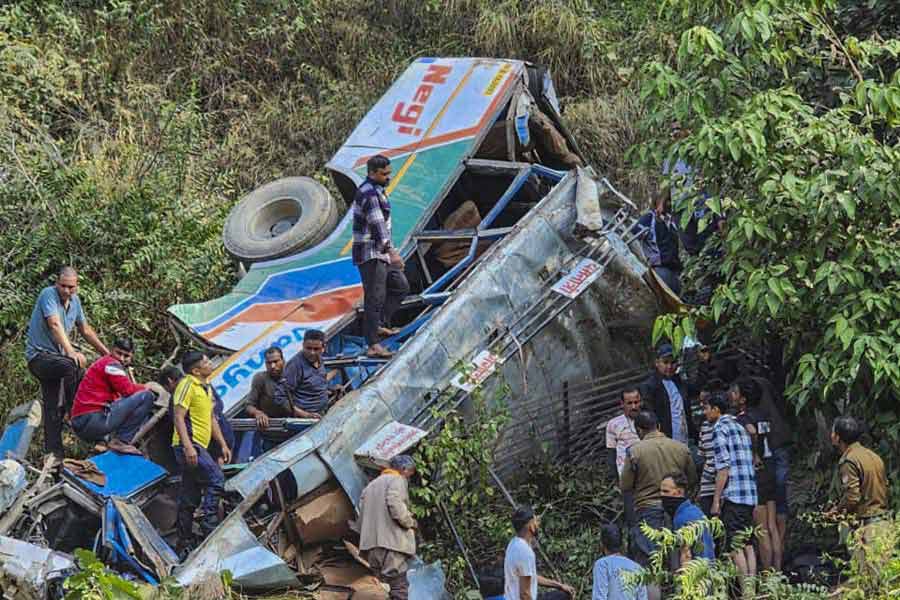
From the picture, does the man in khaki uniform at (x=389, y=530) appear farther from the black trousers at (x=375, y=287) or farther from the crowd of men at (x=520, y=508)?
the black trousers at (x=375, y=287)

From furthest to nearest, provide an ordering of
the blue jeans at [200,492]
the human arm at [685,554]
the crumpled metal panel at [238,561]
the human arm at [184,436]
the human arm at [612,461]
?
the human arm at [612,461], the blue jeans at [200,492], the human arm at [184,436], the crumpled metal panel at [238,561], the human arm at [685,554]

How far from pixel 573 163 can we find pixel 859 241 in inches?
152

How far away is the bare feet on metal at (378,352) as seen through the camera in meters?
10.7

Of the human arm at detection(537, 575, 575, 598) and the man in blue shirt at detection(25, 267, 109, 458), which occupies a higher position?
the man in blue shirt at detection(25, 267, 109, 458)

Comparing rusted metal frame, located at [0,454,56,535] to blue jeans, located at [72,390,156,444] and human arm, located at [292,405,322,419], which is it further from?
human arm, located at [292,405,322,419]

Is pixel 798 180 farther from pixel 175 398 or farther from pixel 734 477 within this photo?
pixel 175 398

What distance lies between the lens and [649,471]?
9289 mm

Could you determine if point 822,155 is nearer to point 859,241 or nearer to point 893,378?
point 859,241

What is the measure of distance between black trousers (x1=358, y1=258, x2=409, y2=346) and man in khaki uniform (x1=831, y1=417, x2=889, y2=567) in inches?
141

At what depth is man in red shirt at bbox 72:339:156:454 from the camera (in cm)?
A: 1027

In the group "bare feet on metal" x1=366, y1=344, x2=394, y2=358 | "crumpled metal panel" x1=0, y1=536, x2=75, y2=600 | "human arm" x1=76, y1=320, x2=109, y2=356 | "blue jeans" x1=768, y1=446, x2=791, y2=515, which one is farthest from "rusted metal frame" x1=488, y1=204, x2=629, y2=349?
"crumpled metal panel" x1=0, y1=536, x2=75, y2=600

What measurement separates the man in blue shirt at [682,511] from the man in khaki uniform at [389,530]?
1578 millimetres

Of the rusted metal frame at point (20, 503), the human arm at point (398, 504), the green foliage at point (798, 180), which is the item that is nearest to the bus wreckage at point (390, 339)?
the rusted metal frame at point (20, 503)

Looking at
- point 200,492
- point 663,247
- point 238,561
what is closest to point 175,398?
point 200,492
